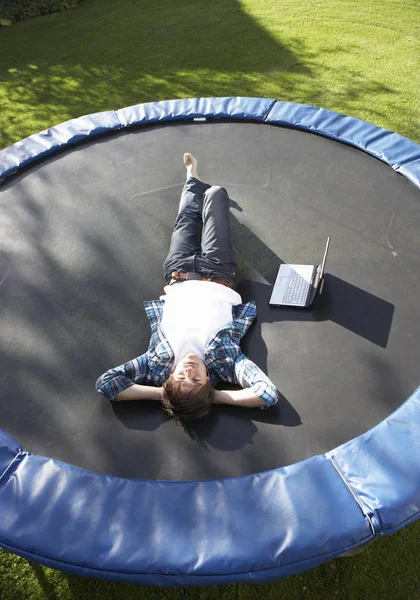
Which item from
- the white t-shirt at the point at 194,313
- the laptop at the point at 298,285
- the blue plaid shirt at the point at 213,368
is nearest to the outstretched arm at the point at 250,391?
the blue plaid shirt at the point at 213,368

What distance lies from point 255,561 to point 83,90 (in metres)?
4.24

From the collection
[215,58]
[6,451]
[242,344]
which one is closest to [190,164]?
[242,344]

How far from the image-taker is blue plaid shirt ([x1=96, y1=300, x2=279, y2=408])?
1.94 meters

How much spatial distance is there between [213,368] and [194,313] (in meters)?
0.26

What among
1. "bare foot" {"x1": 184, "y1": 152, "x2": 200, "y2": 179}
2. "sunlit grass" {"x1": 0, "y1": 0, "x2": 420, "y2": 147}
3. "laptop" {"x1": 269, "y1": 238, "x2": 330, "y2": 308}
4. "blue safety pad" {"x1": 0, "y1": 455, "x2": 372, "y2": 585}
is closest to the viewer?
"blue safety pad" {"x1": 0, "y1": 455, "x2": 372, "y2": 585}

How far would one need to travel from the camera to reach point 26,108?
457cm

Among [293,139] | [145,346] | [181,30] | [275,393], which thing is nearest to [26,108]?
[181,30]

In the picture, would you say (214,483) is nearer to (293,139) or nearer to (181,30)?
(293,139)

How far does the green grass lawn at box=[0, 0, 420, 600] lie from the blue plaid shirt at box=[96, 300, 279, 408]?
8.15 ft

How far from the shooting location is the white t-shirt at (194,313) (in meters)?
2.10

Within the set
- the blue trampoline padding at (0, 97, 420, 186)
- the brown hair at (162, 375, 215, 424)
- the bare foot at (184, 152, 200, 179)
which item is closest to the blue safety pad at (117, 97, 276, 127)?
the blue trampoline padding at (0, 97, 420, 186)

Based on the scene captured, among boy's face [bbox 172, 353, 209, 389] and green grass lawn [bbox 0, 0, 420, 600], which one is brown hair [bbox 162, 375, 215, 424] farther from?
green grass lawn [bbox 0, 0, 420, 600]

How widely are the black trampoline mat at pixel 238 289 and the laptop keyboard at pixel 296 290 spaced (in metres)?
0.05

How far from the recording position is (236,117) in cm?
336
